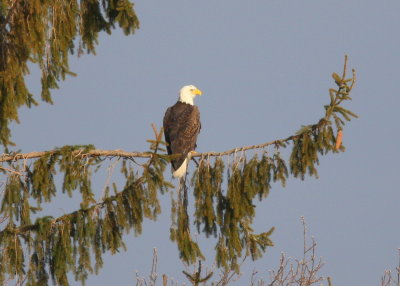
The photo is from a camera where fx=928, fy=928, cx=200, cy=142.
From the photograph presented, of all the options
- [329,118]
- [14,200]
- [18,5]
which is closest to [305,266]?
[329,118]

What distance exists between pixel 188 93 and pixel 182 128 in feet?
4.55

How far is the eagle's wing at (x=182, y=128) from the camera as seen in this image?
11.2 metres

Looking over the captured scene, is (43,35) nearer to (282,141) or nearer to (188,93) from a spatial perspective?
(282,141)

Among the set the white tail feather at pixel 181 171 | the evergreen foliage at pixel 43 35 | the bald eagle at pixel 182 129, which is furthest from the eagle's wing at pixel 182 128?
the evergreen foliage at pixel 43 35

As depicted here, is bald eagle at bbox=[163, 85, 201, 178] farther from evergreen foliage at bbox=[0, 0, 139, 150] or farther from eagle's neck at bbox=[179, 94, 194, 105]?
evergreen foliage at bbox=[0, 0, 139, 150]

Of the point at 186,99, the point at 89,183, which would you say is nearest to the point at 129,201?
the point at 89,183

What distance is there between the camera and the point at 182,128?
11.6 m

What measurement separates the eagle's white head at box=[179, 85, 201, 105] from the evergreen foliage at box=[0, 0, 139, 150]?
291 cm

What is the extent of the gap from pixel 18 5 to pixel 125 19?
1294mm

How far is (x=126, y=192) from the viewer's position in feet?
28.2

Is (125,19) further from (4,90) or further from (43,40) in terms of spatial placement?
(4,90)

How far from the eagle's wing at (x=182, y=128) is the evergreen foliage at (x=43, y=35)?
1.89 meters

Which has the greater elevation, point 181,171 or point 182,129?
point 182,129

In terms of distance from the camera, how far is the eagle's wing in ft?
36.9
